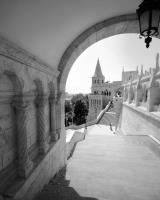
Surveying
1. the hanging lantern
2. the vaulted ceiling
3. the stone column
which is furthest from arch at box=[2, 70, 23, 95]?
the hanging lantern

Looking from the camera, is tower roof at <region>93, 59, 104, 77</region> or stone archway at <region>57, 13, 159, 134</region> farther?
tower roof at <region>93, 59, 104, 77</region>

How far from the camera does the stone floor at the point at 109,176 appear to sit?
9.36ft

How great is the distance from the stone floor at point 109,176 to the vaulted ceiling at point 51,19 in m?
3.25

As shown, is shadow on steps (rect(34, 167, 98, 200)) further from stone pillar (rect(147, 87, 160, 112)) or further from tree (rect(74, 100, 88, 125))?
Result: tree (rect(74, 100, 88, 125))

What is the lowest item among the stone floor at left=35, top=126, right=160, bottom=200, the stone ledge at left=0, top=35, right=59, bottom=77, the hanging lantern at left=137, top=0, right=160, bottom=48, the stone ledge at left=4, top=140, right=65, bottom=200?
the stone floor at left=35, top=126, right=160, bottom=200

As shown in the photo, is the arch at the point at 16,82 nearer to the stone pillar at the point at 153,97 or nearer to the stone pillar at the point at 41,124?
the stone pillar at the point at 41,124

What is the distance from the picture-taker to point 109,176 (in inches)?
147

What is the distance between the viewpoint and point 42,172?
9.61 ft

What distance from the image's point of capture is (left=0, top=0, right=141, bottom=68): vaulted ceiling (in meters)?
1.74

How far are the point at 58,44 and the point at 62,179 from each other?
408 centimetres

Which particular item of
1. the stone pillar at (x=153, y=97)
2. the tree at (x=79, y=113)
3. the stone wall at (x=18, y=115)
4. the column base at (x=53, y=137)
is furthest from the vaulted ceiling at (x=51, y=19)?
the tree at (x=79, y=113)

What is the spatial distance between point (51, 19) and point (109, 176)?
4621 millimetres

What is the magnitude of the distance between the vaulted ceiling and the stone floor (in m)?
3.25

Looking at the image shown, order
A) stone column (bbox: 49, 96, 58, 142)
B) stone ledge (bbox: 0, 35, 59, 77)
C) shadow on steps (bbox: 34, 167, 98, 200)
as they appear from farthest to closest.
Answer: stone column (bbox: 49, 96, 58, 142)
shadow on steps (bbox: 34, 167, 98, 200)
stone ledge (bbox: 0, 35, 59, 77)
